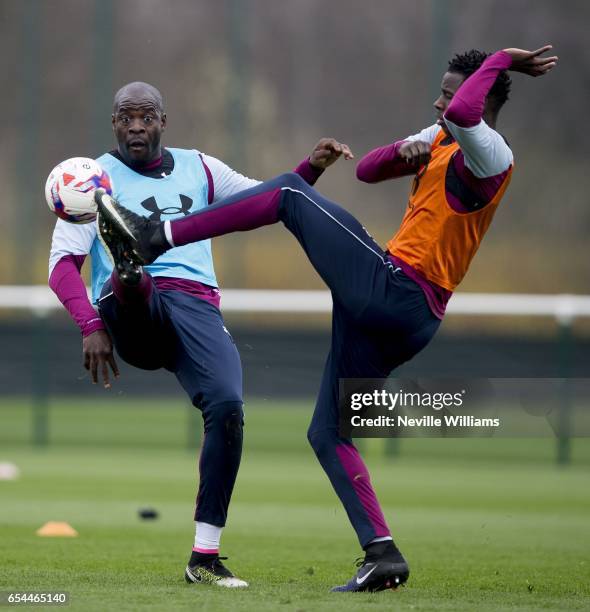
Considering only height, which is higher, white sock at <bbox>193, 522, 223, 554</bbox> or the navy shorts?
the navy shorts

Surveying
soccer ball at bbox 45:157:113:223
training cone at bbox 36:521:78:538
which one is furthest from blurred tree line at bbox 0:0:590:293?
soccer ball at bbox 45:157:113:223

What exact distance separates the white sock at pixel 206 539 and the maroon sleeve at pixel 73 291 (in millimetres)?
1029

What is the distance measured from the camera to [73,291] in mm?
6316

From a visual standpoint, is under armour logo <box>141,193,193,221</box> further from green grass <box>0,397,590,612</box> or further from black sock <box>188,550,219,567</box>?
green grass <box>0,397,590,612</box>

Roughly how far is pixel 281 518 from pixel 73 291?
335cm

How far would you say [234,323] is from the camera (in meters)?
16.5

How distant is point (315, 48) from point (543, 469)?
10.1 meters

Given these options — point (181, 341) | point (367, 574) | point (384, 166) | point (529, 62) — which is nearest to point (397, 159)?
point (384, 166)

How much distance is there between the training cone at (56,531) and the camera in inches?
315

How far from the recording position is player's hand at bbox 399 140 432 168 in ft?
18.9

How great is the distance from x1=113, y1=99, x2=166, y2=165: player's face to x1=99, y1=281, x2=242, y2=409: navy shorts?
705mm

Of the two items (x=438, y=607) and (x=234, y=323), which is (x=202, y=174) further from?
(x=234, y=323)

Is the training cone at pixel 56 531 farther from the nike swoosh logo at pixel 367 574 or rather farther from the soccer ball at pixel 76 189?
the nike swoosh logo at pixel 367 574

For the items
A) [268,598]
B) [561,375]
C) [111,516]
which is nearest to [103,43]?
[561,375]
